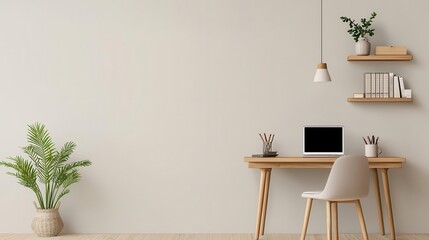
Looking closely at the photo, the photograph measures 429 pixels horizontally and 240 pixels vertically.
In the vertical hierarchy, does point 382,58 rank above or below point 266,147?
above

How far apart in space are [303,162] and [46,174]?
2.16 meters

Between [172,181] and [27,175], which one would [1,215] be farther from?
[172,181]

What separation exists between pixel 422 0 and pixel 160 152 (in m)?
2.66

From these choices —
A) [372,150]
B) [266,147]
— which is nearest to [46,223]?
[266,147]

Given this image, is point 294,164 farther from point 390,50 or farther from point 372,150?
point 390,50

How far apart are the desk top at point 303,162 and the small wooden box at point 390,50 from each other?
3.12 feet

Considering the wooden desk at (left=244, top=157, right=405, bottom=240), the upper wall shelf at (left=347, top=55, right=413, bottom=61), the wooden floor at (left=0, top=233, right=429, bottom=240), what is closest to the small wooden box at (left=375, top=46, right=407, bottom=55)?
the upper wall shelf at (left=347, top=55, right=413, bottom=61)

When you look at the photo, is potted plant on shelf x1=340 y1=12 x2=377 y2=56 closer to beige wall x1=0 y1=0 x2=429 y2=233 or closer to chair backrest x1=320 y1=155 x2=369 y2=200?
beige wall x1=0 y1=0 x2=429 y2=233

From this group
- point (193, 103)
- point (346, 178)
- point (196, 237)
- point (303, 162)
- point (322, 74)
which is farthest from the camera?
point (193, 103)

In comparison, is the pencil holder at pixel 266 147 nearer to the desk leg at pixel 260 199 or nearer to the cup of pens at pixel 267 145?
the cup of pens at pixel 267 145

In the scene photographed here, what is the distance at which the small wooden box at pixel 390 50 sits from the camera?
6293 millimetres

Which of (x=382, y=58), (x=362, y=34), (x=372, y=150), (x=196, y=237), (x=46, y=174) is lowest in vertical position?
(x=196, y=237)

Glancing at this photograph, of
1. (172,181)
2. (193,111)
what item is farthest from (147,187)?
(193,111)

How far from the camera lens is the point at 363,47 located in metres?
6.28
